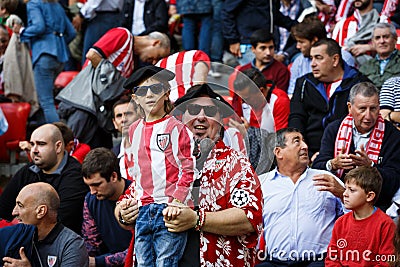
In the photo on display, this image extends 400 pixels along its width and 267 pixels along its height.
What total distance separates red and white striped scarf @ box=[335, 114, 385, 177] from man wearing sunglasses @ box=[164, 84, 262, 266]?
78.6 inches

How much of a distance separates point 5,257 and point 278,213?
1.94m

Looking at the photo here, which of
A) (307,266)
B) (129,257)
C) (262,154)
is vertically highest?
(262,154)

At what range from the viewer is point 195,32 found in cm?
1008

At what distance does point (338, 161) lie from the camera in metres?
5.89

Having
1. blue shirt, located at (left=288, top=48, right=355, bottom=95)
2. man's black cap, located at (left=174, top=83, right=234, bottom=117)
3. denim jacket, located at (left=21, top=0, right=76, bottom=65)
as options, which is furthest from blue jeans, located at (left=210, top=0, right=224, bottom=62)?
man's black cap, located at (left=174, top=83, right=234, bottom=117)

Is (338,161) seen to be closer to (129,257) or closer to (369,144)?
(369,144)

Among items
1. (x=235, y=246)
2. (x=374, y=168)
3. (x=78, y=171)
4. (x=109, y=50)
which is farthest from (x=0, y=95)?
(x=235, y=246)

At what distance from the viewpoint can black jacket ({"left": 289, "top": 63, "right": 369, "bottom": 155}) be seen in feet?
22.6

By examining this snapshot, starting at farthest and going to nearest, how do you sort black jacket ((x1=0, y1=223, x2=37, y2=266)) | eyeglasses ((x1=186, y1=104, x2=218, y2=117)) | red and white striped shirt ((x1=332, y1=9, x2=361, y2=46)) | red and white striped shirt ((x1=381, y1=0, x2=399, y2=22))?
red and white striped shirt ((x1=381, y1=0, x2=399, y2=22)), red and white striped shirt ((x1=332, y1=9, x2=361, y2=46)), black jacket ((x1=0, y1=223, x2=37, y2=266)), eyeglasses ((x1=186, y1=104, x2=218, y2=117))

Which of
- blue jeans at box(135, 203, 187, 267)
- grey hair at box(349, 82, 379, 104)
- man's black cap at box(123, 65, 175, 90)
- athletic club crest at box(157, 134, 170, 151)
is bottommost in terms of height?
blue jeans at box(135, 203, 187, 267)

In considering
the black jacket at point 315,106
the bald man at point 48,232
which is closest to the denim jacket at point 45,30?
the black jacket at point 315,106

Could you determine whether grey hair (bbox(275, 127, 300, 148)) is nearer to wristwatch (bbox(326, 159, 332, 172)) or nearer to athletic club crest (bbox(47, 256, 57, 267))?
wristwatch (bbox(326, 159, 332, 172))

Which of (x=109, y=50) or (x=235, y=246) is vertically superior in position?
(x=109, y=50)

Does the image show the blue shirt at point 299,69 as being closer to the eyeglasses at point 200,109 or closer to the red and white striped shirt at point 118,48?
the red and white striped shirt at point 118,48
